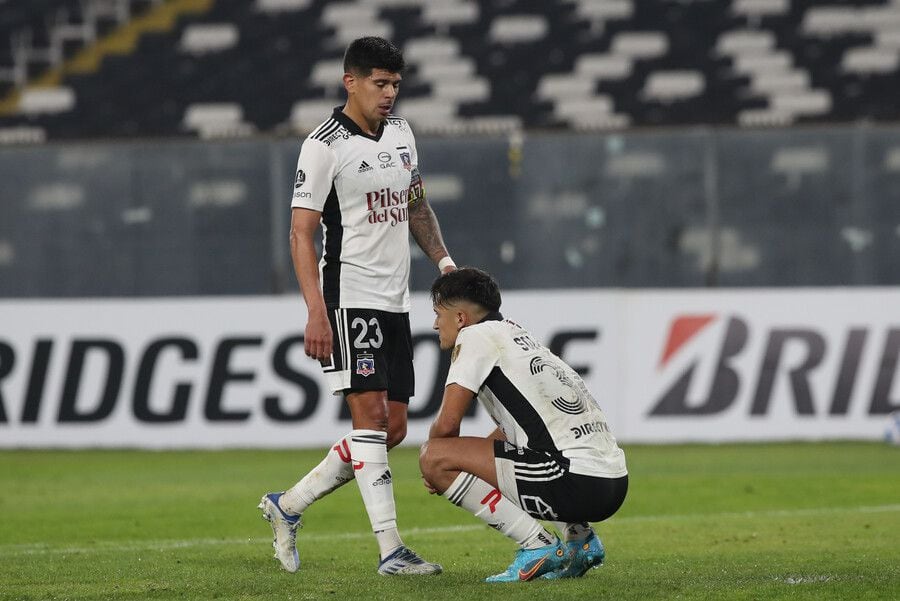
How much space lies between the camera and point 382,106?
6.37 meters

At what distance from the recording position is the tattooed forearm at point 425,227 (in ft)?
22.3

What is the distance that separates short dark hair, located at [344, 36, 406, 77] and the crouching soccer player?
3.11 feet

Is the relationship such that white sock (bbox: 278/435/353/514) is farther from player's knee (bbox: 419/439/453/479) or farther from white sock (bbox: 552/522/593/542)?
white sock (bbox: 552/522/593/542)

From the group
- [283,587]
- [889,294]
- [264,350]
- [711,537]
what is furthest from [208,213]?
[283,587]

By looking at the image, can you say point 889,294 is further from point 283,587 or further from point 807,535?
point 283,587

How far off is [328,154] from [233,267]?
8.81 m

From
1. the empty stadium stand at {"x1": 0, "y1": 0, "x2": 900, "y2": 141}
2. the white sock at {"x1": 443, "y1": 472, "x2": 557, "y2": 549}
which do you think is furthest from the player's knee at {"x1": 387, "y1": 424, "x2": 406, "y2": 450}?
the empty stadium stand at {"x1": 0, "y1": 0, "x2": 900, "y2": 141}

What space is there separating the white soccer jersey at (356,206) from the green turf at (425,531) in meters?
1.19

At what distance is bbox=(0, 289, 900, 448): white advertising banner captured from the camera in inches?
559

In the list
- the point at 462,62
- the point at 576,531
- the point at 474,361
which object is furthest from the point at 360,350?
the point at 462,62

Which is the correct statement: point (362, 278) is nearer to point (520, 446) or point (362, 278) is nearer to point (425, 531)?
point (520, 446)

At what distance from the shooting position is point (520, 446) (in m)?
5.95

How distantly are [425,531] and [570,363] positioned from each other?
5773 mm

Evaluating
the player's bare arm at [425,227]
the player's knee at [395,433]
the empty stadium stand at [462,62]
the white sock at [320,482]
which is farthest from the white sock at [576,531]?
the empty stadium stand at [462,62]
